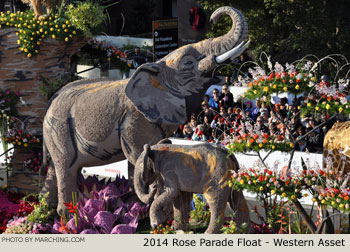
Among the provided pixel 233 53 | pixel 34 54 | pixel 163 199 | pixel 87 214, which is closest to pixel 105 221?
pixel 87 214

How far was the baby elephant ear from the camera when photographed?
7871mm

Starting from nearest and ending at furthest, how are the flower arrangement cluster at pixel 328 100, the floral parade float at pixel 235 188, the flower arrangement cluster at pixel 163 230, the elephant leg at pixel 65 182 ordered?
the flower arrangement cluster at pixel 328 100 → the floral parade float at pixel 235 188 → the flower arrangement cluster at pixel 163 230 → the elephant leg at pixel 65 182

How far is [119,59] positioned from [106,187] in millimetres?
2799

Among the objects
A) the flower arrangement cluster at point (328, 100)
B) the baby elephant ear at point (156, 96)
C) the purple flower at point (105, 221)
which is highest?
the flower arrangement cluster at point (328, 100)

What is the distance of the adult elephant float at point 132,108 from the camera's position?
25.5 ft

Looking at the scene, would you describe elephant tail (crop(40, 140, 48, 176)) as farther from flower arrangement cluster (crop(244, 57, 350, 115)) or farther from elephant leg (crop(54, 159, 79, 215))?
flower arrangement cluster (crop(244, 57, 350, 115))

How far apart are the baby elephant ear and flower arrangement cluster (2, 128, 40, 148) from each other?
106 inches

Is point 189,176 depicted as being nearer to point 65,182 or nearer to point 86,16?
point 65,182

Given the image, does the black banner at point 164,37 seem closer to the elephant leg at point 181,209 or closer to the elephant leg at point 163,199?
the elephant leg at point 181,209

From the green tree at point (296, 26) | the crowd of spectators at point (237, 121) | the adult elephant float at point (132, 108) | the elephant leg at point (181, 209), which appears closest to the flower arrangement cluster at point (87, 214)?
the adult elephant float at point (132, 108)

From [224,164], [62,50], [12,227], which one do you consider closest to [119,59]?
[62,50]

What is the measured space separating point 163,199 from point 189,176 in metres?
0.38

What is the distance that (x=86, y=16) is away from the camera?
9.77 meters
